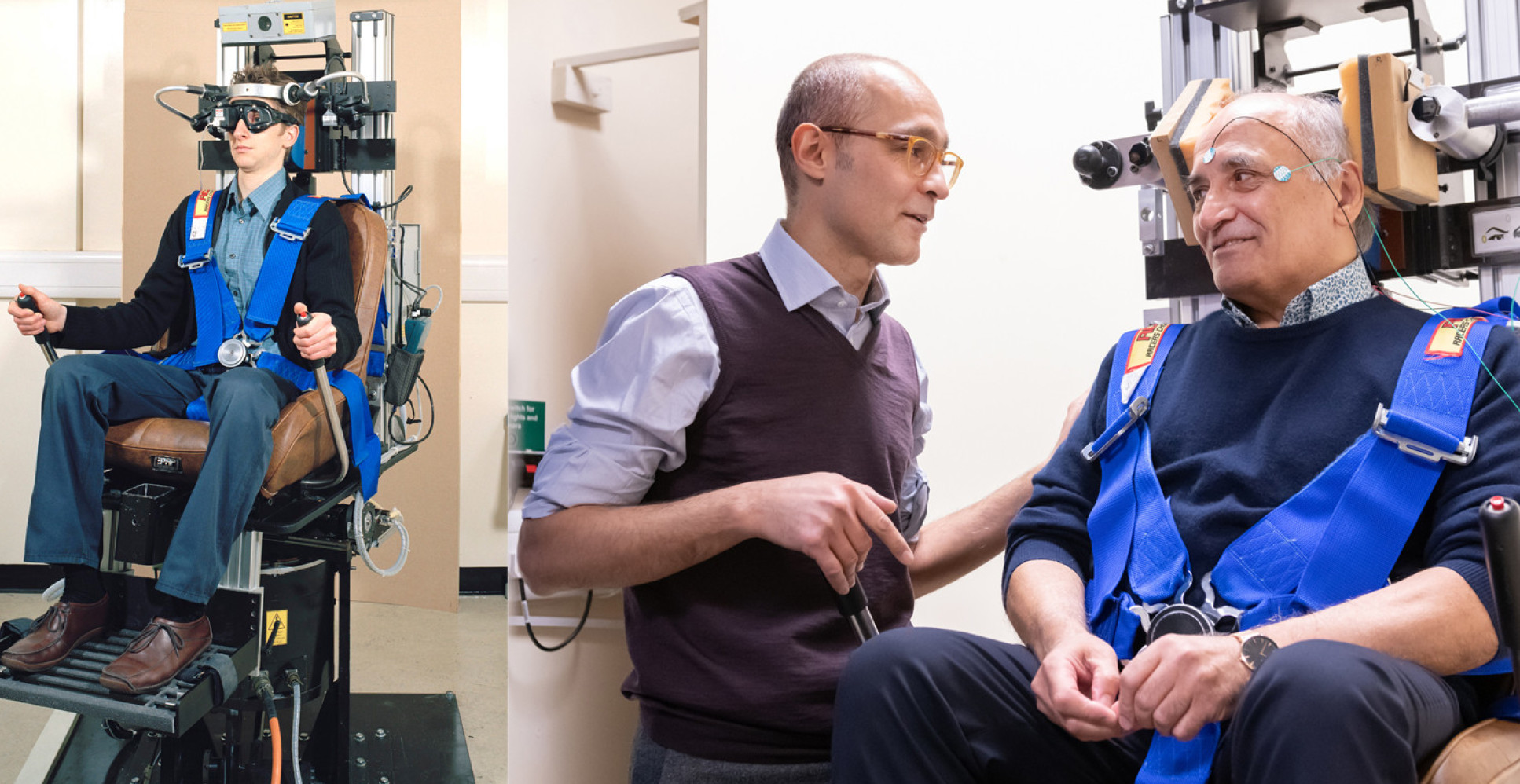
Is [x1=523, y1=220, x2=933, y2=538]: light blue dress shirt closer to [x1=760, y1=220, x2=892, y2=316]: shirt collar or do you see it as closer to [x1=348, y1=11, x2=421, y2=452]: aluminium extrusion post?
[x1=760, y1=220, x2=892, y2=316]: shirt collar

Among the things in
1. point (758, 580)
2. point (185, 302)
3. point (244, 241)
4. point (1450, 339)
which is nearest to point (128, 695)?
point (185, 302)

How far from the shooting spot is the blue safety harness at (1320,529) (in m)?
1.22

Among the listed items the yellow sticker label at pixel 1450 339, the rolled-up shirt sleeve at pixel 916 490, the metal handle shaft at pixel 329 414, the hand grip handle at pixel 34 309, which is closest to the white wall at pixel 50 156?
the hand grip handle at pixel 34 309

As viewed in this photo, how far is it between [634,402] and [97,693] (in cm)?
90

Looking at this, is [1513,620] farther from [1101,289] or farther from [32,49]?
[32,49]

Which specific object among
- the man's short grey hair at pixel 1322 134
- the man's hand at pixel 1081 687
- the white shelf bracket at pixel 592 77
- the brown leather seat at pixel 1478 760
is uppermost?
the white shelf bracket at pixel 592 77

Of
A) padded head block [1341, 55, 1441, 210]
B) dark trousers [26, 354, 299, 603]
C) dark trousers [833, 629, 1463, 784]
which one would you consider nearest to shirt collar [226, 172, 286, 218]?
dark trousers [26, 354, 299, 603]

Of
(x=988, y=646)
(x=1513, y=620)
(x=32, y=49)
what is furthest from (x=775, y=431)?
(x=32, y=49)

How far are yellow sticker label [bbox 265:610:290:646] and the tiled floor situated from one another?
0.40ft

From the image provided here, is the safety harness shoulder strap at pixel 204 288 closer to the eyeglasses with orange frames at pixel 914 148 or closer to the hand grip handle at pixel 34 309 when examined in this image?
the hand grip handle at pixel 34 309

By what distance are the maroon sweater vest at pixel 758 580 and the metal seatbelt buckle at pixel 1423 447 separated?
678mm

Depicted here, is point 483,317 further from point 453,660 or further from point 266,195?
point 453,660

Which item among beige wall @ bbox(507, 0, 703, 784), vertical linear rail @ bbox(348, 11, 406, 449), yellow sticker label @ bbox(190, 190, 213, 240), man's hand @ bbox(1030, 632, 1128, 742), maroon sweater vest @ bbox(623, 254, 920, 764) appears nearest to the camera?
man's hand @ bbox(1030, 632, 1128, 742)

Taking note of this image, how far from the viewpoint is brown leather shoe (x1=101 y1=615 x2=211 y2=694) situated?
163 centimetres
